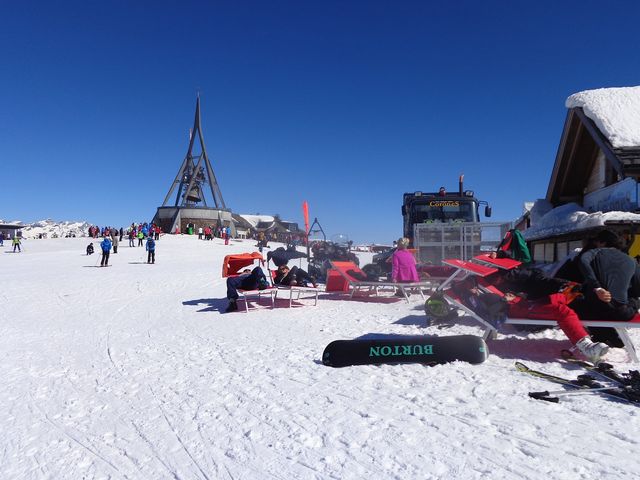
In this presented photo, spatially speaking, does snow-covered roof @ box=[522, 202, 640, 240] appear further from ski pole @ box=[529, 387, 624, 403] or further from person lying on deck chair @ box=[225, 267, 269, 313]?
person lying on deck chair @ box=[225, 267, 269, 313]

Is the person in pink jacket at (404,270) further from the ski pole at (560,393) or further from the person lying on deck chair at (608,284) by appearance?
the ski pole at (560,393)

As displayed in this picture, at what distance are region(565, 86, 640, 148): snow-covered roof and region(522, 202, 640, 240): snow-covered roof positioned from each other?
138 cm

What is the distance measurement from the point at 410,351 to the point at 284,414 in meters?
1.54

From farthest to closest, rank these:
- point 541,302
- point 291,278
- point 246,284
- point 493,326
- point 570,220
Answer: point 570,220 → point 291,278 → point 246,284 → point 493,326 → point 541,302

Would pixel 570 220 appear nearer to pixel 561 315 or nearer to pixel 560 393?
pixel 561 315

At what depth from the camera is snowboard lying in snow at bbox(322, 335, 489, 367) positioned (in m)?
3.89

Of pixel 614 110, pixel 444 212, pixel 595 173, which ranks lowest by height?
pixel 444 212

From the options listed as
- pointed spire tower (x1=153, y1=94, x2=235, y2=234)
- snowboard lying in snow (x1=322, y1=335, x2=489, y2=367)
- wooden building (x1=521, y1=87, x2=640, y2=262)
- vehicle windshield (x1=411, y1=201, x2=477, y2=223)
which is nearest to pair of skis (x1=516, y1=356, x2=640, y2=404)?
snowboard lying in snow (x1=322, y1=335, x2=489, y2=367)

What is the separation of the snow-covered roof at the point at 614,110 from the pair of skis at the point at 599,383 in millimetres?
6021

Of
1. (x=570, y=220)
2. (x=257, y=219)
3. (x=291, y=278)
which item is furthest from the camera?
(x=257, y=219)

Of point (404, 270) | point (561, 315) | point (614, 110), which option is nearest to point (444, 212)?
point (614, 110)

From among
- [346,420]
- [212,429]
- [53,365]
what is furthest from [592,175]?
[53,365]

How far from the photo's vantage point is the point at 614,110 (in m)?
8.45

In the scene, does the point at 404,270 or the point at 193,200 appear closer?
the point at 404,270
